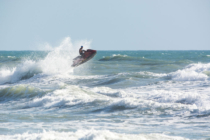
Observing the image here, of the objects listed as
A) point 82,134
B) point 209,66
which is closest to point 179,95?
point 82,134

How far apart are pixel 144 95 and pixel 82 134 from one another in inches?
316

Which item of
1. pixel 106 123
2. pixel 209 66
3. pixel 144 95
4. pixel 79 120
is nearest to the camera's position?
pixel 106 123

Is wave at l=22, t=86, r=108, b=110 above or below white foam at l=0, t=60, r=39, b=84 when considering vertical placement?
below

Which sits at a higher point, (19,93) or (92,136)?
(92,136)

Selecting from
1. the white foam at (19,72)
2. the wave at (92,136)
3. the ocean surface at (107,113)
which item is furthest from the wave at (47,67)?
the wave at (92,136)

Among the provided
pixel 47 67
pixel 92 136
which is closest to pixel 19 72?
pixel 47 67

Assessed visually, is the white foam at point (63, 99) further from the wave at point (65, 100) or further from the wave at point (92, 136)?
the wave at point (92, 136)

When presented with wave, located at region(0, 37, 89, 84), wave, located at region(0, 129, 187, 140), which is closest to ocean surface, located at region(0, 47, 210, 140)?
wave, located at region(0, 129, 187, 140)

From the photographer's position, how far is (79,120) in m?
10.9

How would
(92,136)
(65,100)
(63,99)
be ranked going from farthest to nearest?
(63,99) < (65,100) < (92,136)

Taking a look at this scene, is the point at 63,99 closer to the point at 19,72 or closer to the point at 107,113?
the point at 107,113

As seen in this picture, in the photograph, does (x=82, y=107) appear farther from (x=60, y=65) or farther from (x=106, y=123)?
(x=60, y=65)

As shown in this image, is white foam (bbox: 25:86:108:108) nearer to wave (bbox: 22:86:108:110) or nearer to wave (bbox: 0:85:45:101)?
wave (bbox: 22:86:108:110)

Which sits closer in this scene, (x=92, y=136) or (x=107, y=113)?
(x=92, y=136)
